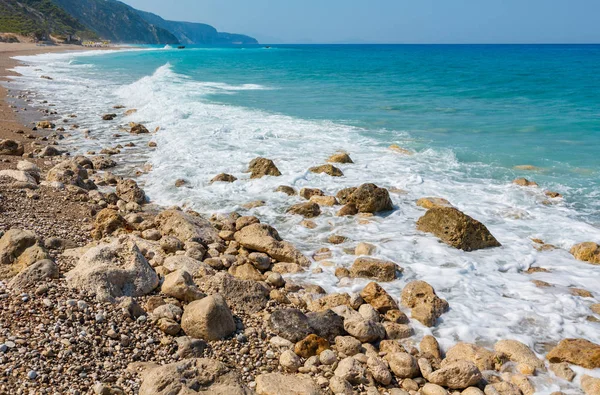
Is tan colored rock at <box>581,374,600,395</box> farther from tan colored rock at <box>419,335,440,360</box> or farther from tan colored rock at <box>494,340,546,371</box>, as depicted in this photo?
tan colored rock at <box>419,335,440,360</box>

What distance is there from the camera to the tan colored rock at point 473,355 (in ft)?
16.1

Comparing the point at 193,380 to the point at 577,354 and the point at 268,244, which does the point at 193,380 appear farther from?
the point at 577,354

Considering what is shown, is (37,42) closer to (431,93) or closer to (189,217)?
(431,93)

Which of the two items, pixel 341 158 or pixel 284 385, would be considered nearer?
pixel 284 385

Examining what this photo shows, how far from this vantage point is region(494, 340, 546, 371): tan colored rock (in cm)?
495

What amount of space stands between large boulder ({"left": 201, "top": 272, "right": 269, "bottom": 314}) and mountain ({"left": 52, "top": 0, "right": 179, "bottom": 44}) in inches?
6720

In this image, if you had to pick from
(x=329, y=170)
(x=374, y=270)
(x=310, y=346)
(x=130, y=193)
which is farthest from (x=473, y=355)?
(x=130, y=193)

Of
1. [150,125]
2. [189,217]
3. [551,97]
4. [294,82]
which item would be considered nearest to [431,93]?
[551,97]

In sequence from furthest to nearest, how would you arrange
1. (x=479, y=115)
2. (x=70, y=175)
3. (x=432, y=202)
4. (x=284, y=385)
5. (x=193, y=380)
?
(x=479, y=115) → (x=70, y=175) → (x=432, y=202) → (x=284, y=385) → (x=193, y=380)

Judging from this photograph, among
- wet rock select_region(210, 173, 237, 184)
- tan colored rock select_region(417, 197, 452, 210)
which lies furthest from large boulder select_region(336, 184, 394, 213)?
wet rock select_region(210, 173, 237, 184)

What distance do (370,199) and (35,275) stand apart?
587 cm

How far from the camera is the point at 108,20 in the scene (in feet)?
569

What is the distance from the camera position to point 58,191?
8844 millimetres

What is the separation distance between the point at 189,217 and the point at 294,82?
29374 millimetres
